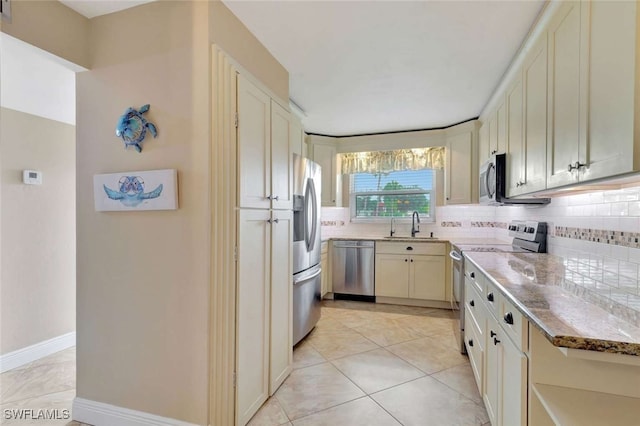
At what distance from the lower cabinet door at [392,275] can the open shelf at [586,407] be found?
10.1 ft

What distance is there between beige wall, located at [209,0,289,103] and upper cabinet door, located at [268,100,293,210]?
218 millimetres

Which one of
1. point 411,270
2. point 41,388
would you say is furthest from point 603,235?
point 41,388

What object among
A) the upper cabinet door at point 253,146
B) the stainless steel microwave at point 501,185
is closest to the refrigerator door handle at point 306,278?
the upper cabinet door at point 253,146

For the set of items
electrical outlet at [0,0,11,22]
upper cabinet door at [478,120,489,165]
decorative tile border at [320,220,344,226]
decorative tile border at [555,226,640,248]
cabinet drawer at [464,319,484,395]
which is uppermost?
electrical outlet at [0,0,11,22]

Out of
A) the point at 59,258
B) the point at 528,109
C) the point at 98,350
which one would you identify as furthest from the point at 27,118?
the point at 528,109

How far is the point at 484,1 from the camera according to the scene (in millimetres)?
1699

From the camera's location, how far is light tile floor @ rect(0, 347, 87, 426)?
1.89 m

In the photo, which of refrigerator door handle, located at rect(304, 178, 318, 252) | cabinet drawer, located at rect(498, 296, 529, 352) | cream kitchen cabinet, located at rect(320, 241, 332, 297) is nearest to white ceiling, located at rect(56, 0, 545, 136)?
refrigerator door handle, located at rect(304, 178, 318, 252)

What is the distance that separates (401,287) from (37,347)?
3.87 metres

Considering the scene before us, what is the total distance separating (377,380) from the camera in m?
2.27

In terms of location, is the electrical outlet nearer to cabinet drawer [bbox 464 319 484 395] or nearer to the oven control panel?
cabinet drawer [bbox 464 319 484 395]

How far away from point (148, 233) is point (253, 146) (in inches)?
30.7

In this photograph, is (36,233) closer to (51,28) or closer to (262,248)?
(51,28)

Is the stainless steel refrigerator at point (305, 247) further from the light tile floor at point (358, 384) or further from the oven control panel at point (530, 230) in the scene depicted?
the oven control panel at point (530, 230)
